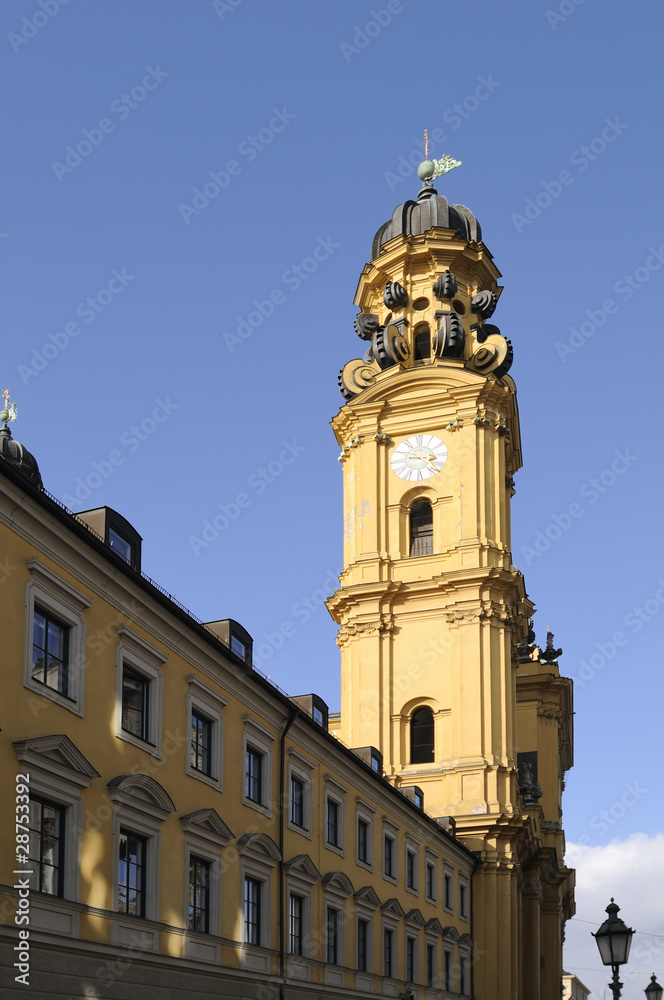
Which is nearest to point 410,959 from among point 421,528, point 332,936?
point 332,936

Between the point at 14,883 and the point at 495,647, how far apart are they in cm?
4076

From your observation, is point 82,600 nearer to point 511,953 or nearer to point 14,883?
point 14,883

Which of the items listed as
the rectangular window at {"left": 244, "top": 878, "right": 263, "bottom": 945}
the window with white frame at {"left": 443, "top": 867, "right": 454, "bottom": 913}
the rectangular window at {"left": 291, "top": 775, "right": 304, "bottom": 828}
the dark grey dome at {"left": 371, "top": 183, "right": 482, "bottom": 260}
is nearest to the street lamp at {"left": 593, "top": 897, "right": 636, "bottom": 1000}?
the rectangular window at {"left": 244, "top": 878, "right": 263, "bottom": 945}

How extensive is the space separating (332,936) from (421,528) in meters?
30.5

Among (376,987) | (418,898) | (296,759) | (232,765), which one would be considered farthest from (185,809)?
(418,898)

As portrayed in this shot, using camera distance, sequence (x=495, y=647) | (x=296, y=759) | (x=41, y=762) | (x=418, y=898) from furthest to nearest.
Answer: (x=495, y=647) < (x=418, y=898) < (x=296, y=759) < (x=41, y=762)

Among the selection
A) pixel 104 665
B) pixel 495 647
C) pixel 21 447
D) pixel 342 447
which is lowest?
pixel 104 665

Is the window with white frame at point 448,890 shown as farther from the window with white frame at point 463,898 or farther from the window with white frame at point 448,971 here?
the window with white frame at point 463,898

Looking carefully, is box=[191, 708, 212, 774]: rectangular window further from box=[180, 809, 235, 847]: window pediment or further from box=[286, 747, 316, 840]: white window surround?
box=[286, 747, 316, 840]: white window surround

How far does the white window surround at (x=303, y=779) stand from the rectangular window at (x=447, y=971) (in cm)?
1596

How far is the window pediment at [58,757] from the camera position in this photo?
17.4 m

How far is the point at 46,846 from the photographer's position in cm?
1809

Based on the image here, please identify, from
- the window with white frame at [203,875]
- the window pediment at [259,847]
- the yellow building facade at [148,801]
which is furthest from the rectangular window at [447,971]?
the window with white frame at [203,875]

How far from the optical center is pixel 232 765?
25391 millimetres
